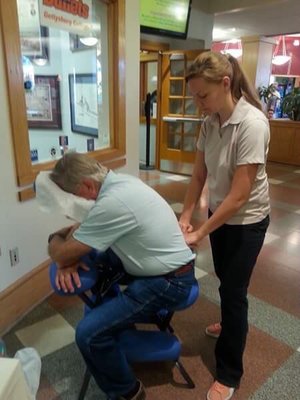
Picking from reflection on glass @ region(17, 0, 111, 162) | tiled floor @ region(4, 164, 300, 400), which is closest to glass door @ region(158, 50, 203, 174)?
reflection on glass @ region(17, 0, 111, 162)

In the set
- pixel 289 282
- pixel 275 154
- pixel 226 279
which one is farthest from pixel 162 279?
pixel 275 154

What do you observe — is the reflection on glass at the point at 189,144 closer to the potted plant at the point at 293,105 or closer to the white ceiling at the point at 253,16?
the white ceiling at the point at 253,16

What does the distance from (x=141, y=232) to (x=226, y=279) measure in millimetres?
481

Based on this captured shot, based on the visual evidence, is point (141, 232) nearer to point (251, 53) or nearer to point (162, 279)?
point (162, 279)

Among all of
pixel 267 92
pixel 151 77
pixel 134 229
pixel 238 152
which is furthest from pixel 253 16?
pixel 134 229

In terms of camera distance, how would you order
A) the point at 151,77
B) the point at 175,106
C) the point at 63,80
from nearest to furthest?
the point at 63,80 < the point at 175,106 < the point at 151,77

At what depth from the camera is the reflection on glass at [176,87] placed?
5.62m

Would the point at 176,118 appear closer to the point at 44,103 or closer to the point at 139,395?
the point at 44,103

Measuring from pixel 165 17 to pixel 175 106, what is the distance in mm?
1879

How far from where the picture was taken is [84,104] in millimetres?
2912

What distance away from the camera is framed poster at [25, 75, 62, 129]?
7.39 feet

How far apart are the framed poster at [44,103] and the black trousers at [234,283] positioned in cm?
151

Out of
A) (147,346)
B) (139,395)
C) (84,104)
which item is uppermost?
(84,104)

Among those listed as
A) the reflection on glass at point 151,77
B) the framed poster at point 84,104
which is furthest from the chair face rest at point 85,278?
the reflection on glass at point 151,77
